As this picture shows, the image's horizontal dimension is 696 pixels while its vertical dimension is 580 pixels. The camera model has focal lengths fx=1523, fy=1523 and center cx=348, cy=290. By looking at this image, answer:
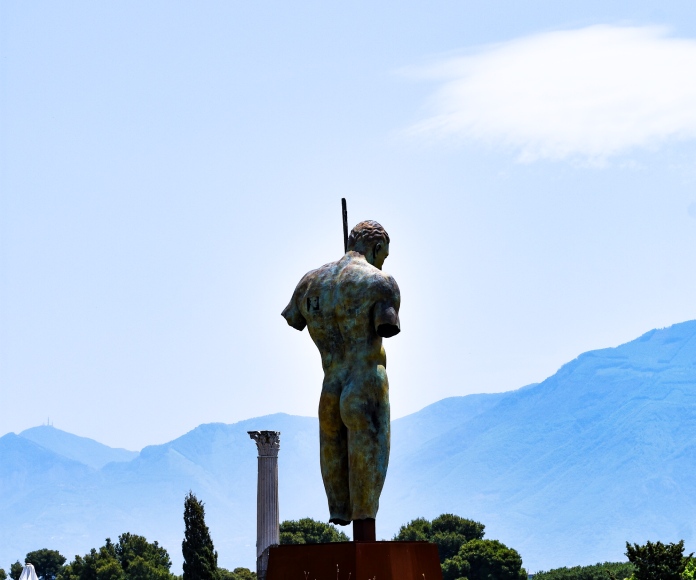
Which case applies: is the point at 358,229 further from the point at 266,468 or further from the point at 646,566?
the point at 266,468

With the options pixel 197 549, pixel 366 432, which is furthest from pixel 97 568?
pixel 366 432

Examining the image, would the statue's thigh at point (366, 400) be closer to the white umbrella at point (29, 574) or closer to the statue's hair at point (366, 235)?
the statue's hair at point (366, 235)

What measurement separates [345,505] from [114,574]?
228 ft

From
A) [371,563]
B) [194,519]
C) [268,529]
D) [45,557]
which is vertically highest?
[45,557]

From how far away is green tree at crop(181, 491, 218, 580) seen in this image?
215 feet

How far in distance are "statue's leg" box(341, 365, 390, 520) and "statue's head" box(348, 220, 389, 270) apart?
3.75 ft

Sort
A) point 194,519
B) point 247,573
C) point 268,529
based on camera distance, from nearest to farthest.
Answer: point 268,529 → point 194,519 → point 247,573

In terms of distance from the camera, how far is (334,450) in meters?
13.6

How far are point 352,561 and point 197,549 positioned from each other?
178 ft

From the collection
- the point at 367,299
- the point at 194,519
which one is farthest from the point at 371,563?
the point at 194,519

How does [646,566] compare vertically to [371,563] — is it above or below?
above

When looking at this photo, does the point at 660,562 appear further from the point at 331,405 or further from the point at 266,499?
the point at 331,405

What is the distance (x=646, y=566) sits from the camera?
42281 millimetres

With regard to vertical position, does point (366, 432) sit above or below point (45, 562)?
below
